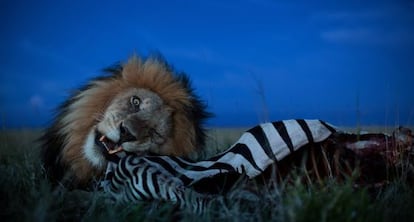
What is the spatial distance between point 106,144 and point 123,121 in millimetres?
226

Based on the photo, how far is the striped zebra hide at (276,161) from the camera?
2531 millimetres

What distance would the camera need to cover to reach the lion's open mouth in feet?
9.66

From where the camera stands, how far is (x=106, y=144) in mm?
3035

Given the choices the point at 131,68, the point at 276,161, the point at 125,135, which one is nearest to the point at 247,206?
the point at 276,161

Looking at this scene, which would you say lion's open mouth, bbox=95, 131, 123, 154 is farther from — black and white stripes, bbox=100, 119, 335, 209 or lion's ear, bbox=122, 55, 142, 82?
lion's ear, bbox=122, 55, 142, 82

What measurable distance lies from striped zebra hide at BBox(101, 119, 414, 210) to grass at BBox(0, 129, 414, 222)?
0.12 meters

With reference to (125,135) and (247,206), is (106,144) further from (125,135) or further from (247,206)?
(247,206)

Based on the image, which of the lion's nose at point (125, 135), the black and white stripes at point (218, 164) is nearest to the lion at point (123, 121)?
the lion's nose at point (125, 135)

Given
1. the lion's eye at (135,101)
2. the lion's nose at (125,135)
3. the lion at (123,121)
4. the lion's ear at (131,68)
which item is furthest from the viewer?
the lion's ear at (131,68)

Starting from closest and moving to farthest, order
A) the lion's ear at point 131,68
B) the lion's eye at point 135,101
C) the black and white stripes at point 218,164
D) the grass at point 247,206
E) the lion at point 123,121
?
the grass at point 247,206, the black and white stripes at point 218,164, the lion at point 123,121, the lion's eye at point 135,101, the lion's ear at point 131,68

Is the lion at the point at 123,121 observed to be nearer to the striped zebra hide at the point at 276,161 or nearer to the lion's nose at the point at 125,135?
the lion's nose at the point at 125,135

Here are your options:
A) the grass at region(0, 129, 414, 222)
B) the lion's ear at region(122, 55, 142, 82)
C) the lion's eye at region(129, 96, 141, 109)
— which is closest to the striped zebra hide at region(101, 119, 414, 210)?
the grass at region(0, 129, 414, 222)

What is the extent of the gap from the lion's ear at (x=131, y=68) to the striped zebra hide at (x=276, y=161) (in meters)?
0.93

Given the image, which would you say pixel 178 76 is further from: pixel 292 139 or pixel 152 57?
pixel 292 139
